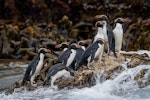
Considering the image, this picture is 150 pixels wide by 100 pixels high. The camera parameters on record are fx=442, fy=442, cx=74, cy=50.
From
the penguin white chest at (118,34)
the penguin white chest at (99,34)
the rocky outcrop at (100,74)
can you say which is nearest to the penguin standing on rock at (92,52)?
the rocky outcrop at (100,74)

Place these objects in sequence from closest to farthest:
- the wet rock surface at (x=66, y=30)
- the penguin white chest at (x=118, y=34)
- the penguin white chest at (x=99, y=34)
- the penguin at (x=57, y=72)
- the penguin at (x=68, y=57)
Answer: the penguin at (x=57, y=72), the wet rock surface at (x=66, y=30), the penguin at (x=68, y=57), the penguin white chest at (x=99, y=34), the penguin white chest at (x=118, y=34)

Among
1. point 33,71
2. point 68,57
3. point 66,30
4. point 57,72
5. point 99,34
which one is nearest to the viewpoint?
point 57,72

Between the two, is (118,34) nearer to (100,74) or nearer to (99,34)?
(99,34)

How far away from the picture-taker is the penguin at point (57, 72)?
12.9m

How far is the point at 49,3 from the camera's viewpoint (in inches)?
1606

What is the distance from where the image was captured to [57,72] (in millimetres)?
12953

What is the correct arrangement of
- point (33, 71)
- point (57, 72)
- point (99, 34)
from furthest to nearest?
point (99, 34) < point (33, 71) < point (57, 72)

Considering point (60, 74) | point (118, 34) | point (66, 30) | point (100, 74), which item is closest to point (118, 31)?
point (118, 34)

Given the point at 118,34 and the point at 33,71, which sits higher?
the point at 118,34

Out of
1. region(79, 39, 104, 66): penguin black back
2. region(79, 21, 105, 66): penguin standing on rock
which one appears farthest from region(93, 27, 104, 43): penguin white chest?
region(79, 39, 104, 66): penguin black back

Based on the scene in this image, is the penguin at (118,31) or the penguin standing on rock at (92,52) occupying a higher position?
the penguin at (118,31)

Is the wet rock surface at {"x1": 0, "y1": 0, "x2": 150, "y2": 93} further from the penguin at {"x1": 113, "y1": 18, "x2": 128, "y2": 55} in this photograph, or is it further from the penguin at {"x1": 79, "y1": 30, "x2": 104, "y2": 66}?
the penguin at {"x1": 113, "y1": 18, "x2": 128, "y2": 55}

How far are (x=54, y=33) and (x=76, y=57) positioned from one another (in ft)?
66.2

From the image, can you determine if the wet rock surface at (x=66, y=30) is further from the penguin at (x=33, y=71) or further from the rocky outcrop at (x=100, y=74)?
the penguin at (x=33, y=71)
